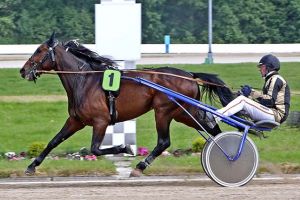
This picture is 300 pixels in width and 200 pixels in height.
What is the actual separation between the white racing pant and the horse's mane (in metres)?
1.65

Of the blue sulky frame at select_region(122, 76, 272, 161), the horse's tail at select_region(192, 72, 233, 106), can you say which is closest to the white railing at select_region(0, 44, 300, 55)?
the horse's tail at select_region(192, 72, 233, 106)

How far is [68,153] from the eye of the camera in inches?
433

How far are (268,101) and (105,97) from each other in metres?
1.84

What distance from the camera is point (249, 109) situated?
8.82 meters

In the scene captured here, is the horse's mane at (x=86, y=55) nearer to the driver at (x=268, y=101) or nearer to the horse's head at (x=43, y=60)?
the horse's head at (x=43, y=60)

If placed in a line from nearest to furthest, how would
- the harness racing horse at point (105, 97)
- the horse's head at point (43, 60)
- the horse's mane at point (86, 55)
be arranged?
the harness racing horse at point (105, 97)
the horse's head at point (43, 60)
the horse's mane at point (86, 55)

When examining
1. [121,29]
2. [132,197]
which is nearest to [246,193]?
[132,197]

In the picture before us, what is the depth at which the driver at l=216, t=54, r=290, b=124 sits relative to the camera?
8820 mm

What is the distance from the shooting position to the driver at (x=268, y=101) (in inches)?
347

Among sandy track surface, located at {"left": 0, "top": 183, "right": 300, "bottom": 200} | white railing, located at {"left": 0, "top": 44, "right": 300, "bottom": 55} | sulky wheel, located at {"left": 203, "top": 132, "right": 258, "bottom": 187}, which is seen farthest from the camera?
white railing, located at {"left": 0, "top": 44, "right": 300, "bottom": 55}

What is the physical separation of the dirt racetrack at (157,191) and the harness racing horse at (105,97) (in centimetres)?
64

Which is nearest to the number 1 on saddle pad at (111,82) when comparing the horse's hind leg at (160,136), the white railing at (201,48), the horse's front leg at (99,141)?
the horse's front leg at (99,141)

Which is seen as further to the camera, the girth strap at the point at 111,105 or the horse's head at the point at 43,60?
the horse's head at the point at 43,60

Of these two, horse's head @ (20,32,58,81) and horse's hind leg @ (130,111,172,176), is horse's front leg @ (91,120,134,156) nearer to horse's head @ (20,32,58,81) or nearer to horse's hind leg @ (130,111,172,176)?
horse's hind leg @ (130,111,172,176)
